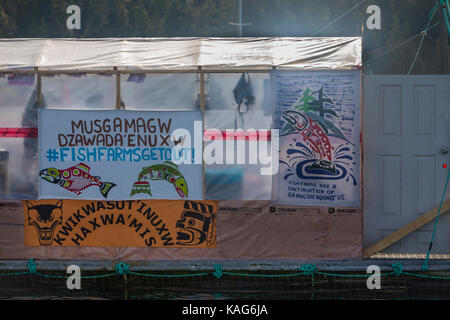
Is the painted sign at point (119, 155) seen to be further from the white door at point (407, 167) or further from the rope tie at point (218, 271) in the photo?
the white door at point (407, 167)

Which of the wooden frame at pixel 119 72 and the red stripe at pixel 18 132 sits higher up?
the wooden frame at pixel 119 72

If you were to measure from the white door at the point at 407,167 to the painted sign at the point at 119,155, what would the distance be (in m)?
2.27

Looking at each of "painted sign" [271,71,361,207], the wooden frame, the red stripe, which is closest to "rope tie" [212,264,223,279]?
the wooden frame

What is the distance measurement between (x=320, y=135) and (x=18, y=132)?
12.5 feet

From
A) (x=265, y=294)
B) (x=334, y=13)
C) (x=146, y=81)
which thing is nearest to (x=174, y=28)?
(x=334, y=13)

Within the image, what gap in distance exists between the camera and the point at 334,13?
1736 cm

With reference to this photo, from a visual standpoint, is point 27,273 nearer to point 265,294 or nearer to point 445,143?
point 265,294

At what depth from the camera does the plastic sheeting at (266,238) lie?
8.47 meters

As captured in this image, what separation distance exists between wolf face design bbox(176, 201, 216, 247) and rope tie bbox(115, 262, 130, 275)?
721mm

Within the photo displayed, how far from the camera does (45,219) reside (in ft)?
28.1

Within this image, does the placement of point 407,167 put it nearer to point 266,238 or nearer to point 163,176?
point 266,238

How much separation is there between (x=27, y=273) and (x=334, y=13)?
11476 millimetres

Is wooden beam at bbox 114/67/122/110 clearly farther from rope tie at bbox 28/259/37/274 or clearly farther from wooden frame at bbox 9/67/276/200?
rope tie at bbox 28/259/37/274

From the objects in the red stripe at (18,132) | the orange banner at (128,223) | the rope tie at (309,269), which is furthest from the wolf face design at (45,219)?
the rope tie at (309,269)
